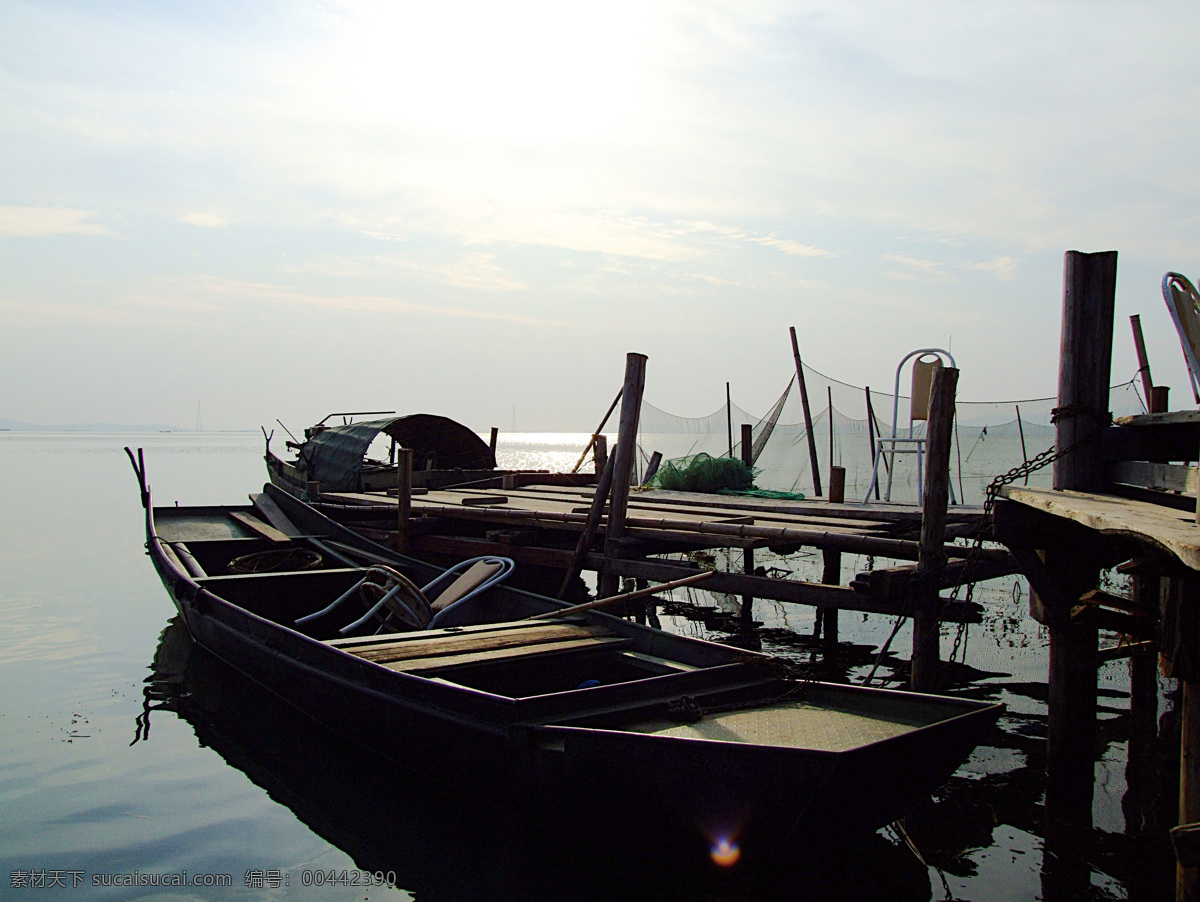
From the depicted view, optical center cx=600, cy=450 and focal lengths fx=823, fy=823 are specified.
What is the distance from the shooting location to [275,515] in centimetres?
1519

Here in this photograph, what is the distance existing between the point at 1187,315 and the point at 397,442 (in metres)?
17.6

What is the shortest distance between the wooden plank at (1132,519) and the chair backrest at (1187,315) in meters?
0.72

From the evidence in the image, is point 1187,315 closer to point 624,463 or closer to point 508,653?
point 508,653

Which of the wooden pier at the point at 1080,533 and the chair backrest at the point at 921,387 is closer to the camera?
the wooden pier at the point at 1080,533

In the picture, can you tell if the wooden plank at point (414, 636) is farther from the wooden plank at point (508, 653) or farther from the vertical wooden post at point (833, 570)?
the vertical wooden post at point (833, 570)

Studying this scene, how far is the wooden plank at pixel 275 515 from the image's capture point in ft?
46.9

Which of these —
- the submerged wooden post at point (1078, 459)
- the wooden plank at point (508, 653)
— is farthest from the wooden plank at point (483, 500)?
the submerged wooden post at point (1078, 459)

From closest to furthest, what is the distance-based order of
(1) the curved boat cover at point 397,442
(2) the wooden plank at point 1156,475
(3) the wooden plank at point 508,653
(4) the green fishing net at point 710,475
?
(2) the wooden plank at point 1156,475 → (3) the wooden plank at point 508,653 → (4) the green fishing net at point 710,475 → (1) the curved boat cover at point 397,442

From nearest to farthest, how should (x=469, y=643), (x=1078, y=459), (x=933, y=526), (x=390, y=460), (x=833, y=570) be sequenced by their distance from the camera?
1. (x=1078, y=459)
2. (x=469, y=643)
3. (x=933, y=526)
4. (x=833, y=570)
5. (x=390, y=460)

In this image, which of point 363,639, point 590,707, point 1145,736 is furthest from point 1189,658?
point 363,639

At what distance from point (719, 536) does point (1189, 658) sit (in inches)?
205

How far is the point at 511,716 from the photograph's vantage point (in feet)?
17.6

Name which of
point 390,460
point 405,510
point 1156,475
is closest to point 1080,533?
point 1156,475

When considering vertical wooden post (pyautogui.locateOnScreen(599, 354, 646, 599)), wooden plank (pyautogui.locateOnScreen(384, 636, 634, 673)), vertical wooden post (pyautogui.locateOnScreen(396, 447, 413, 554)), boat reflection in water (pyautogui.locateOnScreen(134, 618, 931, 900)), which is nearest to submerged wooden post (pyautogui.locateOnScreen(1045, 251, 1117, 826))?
boat reflection in water (pyautogui.locateOnScreen(134, 618, 931, 900))
